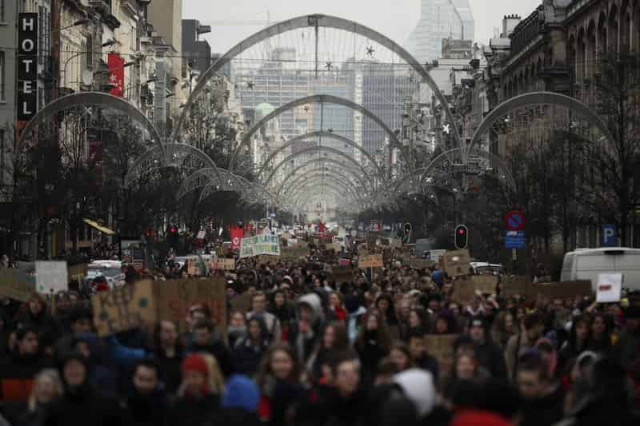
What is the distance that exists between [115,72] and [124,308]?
8446 cm

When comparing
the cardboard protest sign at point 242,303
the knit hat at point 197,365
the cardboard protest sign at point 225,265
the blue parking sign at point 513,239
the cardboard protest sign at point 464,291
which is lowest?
the knit hat at point 197,365

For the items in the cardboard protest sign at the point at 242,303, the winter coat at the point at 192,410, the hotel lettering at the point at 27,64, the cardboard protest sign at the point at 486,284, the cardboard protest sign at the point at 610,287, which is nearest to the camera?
the winter coat at the point at 192,410

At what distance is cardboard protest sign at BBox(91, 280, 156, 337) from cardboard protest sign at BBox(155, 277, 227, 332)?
6.22ft

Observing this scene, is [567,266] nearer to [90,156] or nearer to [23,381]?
[23,381]

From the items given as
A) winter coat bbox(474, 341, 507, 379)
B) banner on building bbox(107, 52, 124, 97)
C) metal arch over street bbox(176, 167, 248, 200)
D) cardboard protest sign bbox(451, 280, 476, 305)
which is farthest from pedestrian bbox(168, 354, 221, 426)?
banner on building bbox(107, 52, 124, 97)

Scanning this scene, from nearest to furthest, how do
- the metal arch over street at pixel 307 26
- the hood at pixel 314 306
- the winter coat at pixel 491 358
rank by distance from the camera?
the winter coat at pixel 491 358, the hood at pixel 314 306, the metal arch over street at pixel 307 26

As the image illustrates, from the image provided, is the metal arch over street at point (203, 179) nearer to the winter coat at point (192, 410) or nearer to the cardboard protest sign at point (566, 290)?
the cardboard protest sign at point (566, 290)

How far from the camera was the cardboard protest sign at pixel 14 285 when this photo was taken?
25734 mm

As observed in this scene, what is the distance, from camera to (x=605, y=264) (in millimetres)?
36594

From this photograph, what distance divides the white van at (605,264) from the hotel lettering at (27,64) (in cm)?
3141

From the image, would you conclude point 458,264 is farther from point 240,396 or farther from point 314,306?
point 240,396

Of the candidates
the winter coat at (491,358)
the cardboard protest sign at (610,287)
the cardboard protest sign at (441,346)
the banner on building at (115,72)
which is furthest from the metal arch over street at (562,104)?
the banner on building at (115,72)

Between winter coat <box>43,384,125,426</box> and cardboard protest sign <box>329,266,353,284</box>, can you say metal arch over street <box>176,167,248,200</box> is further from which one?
winter coat <box>43,384,125,426</box>

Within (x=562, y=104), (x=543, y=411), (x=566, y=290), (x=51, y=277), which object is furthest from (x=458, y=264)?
(x=543, y=411)
